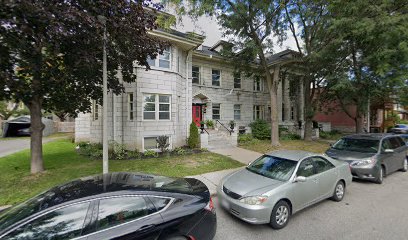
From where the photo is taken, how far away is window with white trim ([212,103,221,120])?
18688 mm

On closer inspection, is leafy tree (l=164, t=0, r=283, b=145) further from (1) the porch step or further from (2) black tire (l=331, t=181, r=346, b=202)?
(2) black tire (l=331, t=181, r=346, b=202)

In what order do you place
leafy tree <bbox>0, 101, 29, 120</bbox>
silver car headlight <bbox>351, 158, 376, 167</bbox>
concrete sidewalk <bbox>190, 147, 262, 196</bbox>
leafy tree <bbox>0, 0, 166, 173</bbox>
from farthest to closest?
leafy tree <bbox>0, 101, 29, 120</bbox>, silver car headlight <bbox>351, 158, 376, 167</bbox>, concrete sidewalk <bbox>190, 147, 262, 196</bbox>, leafy tree <bbox>0, 0, 166, 173</bbox>

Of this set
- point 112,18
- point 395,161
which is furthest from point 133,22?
point 395,161

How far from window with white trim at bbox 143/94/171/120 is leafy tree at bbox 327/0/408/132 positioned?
10.5 m

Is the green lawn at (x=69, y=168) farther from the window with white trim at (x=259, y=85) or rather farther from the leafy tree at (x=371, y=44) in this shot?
the window with white trim at (x=259, y=85)

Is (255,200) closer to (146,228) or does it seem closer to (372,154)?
(146,228)

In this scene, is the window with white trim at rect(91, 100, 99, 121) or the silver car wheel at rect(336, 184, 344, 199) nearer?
the silver car wheel at rect(336, 184, 344, 199)

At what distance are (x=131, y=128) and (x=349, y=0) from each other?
1469 centimetres

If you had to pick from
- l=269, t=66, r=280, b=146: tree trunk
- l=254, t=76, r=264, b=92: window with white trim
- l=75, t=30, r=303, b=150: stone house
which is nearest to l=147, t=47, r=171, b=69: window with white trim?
l=75, t=30, r=303, b=150: stone house

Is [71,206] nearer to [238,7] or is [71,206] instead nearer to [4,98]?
[4,98]

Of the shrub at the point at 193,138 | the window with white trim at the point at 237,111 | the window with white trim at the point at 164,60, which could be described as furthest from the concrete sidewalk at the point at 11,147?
the window with white trim at the point at 237,111

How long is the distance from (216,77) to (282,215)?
51.6 feet

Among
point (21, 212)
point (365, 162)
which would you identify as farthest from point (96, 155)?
point (365, 162)

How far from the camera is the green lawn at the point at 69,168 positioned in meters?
6.36
